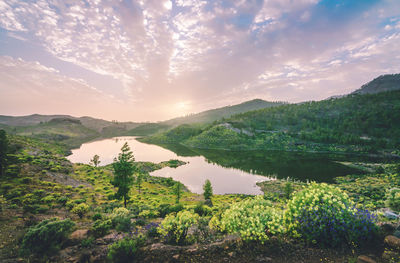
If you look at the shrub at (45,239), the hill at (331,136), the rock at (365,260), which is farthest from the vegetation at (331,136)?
the rock at (365,260)

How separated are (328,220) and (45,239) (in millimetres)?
14385

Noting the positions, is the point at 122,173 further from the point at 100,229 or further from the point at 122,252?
the point at 122,252

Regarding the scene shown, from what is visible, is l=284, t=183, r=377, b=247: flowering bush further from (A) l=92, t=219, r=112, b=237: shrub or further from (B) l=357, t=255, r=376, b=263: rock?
(A) l=92, t=219, r=112, b=237: shrub

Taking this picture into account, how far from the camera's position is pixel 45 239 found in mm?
8594

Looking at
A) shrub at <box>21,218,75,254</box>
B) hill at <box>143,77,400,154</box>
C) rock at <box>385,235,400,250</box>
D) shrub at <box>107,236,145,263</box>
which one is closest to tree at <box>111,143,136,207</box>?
shrub at <box>21,218,75,254</box>

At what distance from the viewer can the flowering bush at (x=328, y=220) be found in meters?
6.77

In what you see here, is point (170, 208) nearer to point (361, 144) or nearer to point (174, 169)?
point (174, 169)

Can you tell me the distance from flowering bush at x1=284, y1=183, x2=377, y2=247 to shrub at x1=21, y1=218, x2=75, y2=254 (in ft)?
41.2

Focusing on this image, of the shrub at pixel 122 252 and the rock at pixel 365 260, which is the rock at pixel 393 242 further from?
the shrub at pixel 122 252

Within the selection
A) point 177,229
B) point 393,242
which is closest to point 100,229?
point 177,229

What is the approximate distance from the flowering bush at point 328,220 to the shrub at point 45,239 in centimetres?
1256

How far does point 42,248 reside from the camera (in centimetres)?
843

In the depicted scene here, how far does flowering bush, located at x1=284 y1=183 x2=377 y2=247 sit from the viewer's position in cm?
677

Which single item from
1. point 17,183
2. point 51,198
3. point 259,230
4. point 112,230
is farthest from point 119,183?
point 259,230
